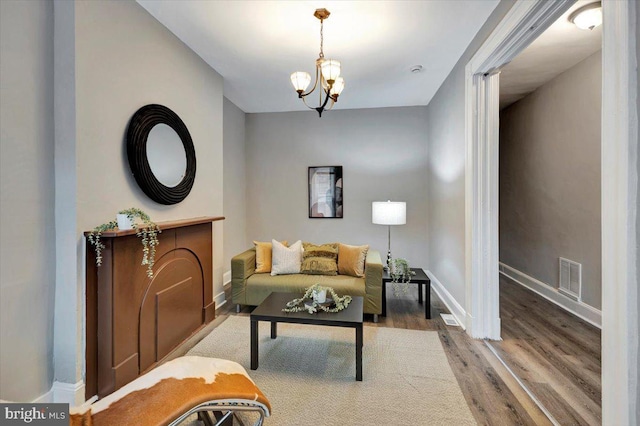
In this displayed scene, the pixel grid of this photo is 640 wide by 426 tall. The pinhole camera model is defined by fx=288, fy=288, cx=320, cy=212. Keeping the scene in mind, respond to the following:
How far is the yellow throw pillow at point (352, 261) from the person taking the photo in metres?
3.37

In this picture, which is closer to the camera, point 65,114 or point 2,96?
point 2,96

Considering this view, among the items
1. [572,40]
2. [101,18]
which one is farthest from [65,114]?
[572,40]

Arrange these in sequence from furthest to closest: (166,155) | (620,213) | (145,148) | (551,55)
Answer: (551,55), (166,155), (145,148), (620,213)

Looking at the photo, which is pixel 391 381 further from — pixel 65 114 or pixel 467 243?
pixel 65 114

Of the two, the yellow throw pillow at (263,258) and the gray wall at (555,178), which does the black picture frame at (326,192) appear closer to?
the yellow throw pillow at (263,258)

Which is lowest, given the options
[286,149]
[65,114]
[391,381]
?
Result: [391,381]

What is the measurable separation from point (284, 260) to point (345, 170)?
211 centimetres

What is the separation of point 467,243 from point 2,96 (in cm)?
344

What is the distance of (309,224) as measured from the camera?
16.2 ft

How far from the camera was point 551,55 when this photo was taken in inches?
119

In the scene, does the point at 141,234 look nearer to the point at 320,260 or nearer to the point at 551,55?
the point at 320,260

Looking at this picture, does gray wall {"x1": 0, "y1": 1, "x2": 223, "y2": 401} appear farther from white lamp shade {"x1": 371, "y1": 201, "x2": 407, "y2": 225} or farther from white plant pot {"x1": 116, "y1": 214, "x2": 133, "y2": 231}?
white lamp shade {"x1": 371, "y1": 201, "x2": 407, "y2": 225}
